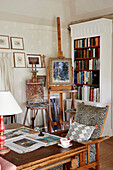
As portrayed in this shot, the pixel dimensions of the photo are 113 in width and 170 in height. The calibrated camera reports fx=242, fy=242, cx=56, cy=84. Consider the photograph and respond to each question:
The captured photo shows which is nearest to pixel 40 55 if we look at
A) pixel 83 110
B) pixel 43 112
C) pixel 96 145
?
pixel 43 112

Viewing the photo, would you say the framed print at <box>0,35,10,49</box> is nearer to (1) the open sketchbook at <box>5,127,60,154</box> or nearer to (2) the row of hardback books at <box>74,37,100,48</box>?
(2) the row of hardback books at <box>74,37,100,48</box>

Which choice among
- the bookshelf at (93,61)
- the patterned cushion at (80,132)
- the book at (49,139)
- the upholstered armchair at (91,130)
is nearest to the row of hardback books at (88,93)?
the bookshelf at (93,61)

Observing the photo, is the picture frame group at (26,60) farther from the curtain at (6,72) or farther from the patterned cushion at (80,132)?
the patterned cushion at (80,132)

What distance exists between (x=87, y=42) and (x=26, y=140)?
152 inches

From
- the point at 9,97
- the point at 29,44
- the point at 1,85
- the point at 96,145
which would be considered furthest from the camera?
the point at 29,44

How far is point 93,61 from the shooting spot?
598 centimetres

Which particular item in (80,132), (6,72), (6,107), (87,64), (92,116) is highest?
(87,64)

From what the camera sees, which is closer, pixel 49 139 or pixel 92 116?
pixel 49 139

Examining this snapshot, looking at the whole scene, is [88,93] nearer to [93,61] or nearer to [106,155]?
[93,61]

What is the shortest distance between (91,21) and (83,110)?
293cm

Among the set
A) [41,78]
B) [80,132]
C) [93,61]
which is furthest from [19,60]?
[80,132]

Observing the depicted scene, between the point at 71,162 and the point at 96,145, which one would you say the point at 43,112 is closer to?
the point at 96,145

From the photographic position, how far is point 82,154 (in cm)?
297

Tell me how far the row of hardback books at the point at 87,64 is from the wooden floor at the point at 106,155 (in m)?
1.81
